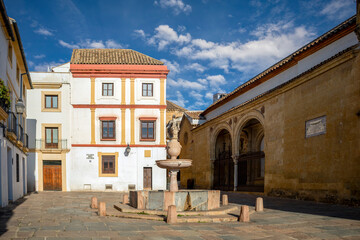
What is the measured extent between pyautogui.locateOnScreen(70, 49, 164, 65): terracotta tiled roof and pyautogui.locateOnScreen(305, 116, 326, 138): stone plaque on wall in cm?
1504

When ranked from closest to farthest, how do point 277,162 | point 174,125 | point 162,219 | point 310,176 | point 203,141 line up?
1. point 162,219
2. point 174,125
3. point 310,176
4. point 277,162
5. point 203,141

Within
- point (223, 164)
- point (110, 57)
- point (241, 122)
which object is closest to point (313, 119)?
point (241, 122)

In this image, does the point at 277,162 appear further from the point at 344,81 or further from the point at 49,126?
the point at 49,126

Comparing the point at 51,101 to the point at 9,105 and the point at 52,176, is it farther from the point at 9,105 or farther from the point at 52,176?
the point at 9,105

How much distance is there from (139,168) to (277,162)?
11.6 meters

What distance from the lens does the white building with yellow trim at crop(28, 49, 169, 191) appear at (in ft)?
79.5

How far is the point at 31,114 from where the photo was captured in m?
24.1

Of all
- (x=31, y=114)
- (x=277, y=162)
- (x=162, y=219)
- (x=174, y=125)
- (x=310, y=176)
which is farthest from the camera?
(x=31, y=114)

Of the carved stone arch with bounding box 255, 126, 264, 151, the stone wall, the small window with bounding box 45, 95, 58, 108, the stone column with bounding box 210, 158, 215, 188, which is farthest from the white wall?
the stone wall

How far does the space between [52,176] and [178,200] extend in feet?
56.0

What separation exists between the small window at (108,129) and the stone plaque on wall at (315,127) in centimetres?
1526

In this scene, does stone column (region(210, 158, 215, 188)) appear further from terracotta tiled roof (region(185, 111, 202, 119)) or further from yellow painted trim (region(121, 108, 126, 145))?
yellow painted trim (region(121, 108, 126, 145))

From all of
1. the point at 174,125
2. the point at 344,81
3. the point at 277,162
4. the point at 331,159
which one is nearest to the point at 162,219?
the point at 174,125

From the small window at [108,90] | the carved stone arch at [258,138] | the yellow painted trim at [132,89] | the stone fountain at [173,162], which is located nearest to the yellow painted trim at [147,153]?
the yellow painted trim at [132,89]
